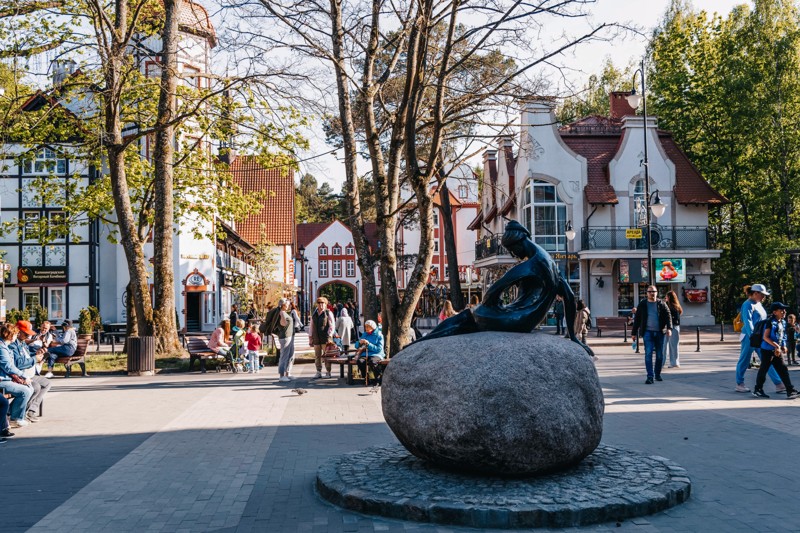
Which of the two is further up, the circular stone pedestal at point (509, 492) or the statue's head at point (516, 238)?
the statue's head at point (516, 238)

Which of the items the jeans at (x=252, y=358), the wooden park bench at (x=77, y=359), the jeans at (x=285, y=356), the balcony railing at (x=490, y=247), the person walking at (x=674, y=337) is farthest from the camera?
the balcony railing at (x=490, y=247)

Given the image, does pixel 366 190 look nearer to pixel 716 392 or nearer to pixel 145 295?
pixel 145 295

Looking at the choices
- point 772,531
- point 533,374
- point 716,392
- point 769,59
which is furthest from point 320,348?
point 769,59

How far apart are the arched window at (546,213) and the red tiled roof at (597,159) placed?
1695mm

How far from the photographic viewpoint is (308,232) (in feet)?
284

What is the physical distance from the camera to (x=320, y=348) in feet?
56.2

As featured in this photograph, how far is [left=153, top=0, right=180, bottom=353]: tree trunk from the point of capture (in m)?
20.4

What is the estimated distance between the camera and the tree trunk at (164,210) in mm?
20438

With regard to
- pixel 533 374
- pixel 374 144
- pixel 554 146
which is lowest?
pixel 533 374

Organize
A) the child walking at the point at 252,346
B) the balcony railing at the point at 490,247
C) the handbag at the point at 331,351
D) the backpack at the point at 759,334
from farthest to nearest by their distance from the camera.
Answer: the balcony railing at the point at 490,247 < the child walking at the point at 252,346 < the handbag at the point at 331,351 < the backpack at the point at 759,334

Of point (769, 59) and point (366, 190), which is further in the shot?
point (366, 190)

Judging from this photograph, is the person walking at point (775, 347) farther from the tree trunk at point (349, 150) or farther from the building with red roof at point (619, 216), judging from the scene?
the building with red roof at point (619, 216)

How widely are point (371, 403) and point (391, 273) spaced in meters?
4.10

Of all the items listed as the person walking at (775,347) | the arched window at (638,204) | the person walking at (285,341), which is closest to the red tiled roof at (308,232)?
the arched window at (638,204)
